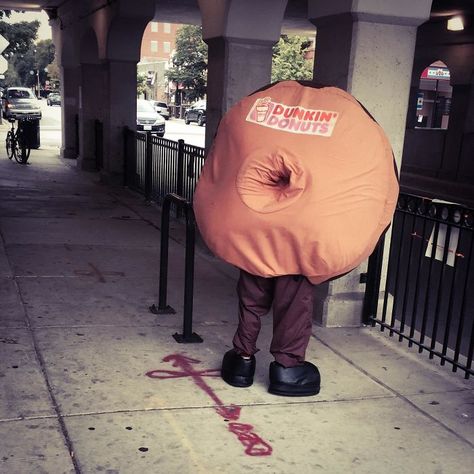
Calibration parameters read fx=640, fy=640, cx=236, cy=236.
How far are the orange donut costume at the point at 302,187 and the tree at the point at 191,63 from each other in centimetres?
5746

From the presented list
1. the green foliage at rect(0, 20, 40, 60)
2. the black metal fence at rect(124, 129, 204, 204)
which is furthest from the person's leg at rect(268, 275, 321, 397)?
the green foliage at rect(0, 20, 40, 60)

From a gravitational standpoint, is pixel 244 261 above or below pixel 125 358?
above

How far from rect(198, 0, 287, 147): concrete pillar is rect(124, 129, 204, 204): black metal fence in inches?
67.0

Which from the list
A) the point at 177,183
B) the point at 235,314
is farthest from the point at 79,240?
the point at 235,314

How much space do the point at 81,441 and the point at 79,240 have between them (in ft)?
16.9

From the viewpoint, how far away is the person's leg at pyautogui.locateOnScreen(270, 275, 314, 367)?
150 inches

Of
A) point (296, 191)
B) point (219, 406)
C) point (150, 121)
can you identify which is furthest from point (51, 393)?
point (150, 121)

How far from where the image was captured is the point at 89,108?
626 inches

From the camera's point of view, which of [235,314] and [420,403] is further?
[235,314]

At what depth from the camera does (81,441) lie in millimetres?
3354

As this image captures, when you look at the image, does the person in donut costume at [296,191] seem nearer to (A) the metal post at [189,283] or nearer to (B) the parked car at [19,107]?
(A) the metal post at [189,283]

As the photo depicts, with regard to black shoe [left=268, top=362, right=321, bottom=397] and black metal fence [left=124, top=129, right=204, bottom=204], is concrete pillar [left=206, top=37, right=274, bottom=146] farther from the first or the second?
black shoe [left=268, top=362, right=321, bottom=397]

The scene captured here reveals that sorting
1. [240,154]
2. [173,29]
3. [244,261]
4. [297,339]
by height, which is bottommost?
[297,339]

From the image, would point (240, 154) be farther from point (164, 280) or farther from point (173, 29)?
point (173, 29)
